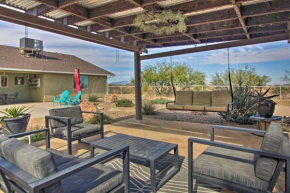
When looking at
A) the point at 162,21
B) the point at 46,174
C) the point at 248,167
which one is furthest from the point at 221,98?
the point at 46,174

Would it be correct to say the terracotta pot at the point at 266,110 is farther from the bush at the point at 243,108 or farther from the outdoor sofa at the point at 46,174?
the outdoor sofa at the point at 46,174

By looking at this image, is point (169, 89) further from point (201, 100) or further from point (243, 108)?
point (243, 108)

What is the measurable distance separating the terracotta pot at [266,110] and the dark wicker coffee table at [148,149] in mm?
2801

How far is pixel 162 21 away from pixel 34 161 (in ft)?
11.0

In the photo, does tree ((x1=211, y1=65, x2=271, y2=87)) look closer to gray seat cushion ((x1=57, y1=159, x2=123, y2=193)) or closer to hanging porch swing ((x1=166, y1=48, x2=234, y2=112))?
hanging porch swing ((x1=166, y1=48, x2=234, y2=112))

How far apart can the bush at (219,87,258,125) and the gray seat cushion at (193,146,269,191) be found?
13.3 ft

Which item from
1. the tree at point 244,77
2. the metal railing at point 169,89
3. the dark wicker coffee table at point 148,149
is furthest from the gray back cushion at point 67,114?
the tree at point 244,77

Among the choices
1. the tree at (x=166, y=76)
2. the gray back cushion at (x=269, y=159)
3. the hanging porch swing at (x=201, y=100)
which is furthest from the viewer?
the tree at (x=166, y=76)

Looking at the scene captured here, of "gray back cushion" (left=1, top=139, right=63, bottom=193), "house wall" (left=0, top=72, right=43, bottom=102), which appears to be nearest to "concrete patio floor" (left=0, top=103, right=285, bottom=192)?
"gray back cushion" (left=1, top=139, right=63, bottom=193)

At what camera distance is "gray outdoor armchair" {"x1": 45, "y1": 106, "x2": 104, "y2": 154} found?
3.12m

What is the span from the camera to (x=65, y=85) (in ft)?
47.4

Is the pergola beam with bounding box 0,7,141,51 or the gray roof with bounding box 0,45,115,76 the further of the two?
the gray roof with bounding box 0,45,115,76

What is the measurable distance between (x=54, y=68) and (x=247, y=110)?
41.2 ft

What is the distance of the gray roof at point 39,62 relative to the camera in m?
11.7
